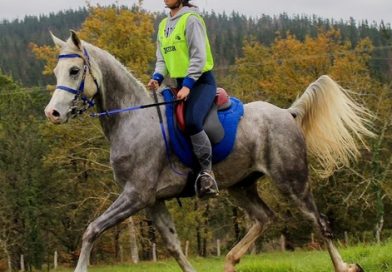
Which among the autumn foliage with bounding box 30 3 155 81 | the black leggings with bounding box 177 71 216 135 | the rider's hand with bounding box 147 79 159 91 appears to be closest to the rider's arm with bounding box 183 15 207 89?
the black leggings with bounding box 177 71 216 135

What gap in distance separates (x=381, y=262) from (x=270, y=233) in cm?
3729

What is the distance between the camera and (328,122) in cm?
822

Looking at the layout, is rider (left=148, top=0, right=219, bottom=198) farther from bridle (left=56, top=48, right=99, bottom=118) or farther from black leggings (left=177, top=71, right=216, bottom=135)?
bridle (left=56, top=48, right=99, bottom=118)

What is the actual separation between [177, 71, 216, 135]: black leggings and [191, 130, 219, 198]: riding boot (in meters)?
0.09

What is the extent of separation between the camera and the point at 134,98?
7145 mm

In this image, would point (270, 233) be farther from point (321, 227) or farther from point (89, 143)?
point (321, 227)

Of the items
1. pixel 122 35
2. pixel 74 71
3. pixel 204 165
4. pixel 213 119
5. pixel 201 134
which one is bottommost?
pixel 204 165

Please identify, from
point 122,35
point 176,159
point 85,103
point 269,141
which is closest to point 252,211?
point 269,141

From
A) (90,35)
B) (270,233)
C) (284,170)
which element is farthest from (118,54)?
(284,170)

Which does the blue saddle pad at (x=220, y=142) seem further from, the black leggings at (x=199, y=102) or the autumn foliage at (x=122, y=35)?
the autumn foliage at (x=122, y=35)

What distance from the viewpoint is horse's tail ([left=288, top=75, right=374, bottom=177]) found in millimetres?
8227

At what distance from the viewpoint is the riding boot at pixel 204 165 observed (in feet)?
22.6

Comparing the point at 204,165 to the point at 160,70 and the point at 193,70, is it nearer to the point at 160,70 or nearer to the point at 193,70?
the point at 193,70

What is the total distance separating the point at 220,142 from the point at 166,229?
47.1 inches
